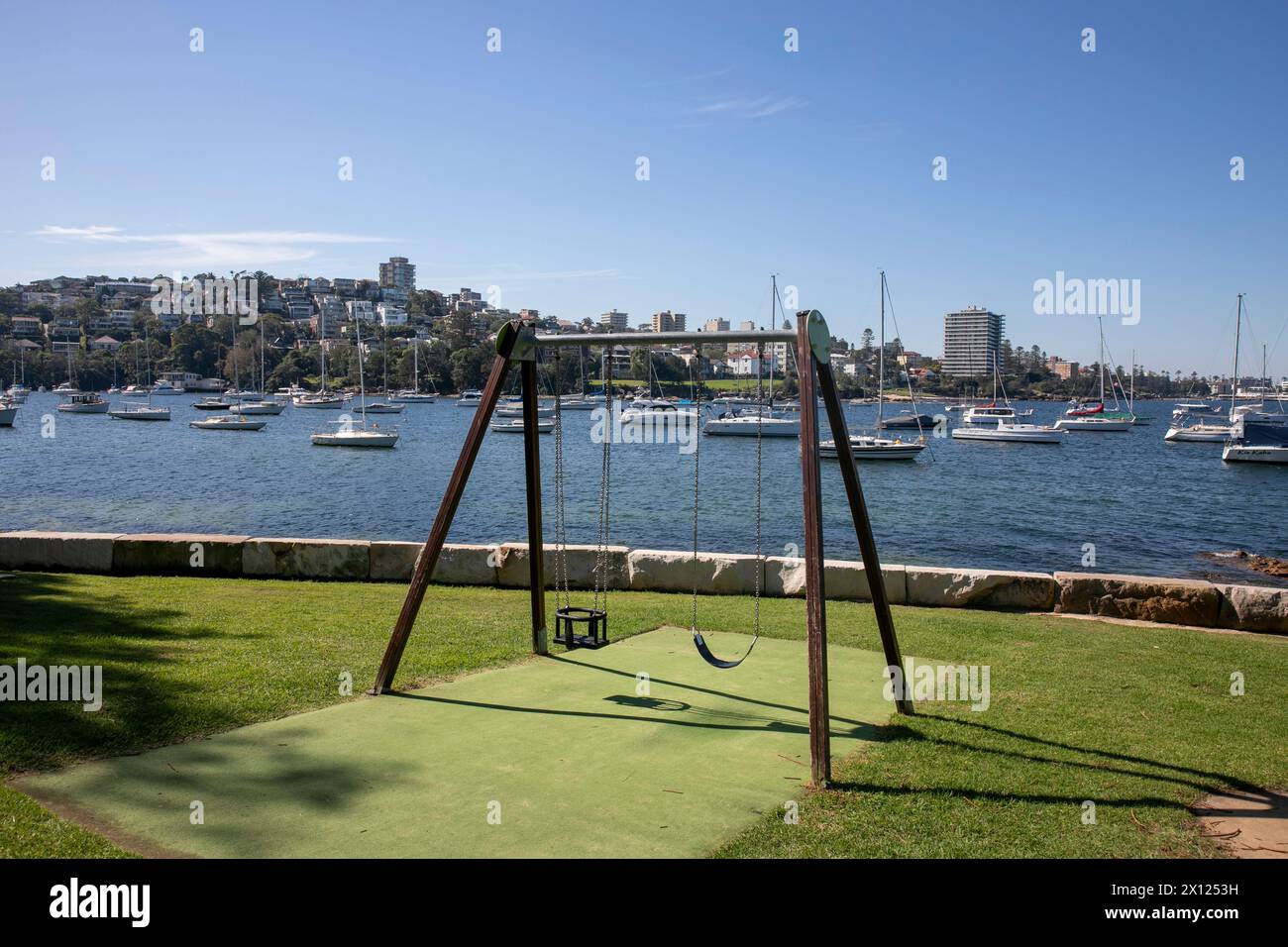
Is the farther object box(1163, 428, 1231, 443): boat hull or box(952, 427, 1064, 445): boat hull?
box(1163, 428, 1231, 443): boat hull

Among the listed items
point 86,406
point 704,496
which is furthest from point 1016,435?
point 86,406

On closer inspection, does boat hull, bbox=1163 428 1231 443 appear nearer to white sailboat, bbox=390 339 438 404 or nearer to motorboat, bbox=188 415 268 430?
motorboat, bbox=188 415 268 430

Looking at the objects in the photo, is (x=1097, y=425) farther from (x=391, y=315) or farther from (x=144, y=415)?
(x=391, y=315)

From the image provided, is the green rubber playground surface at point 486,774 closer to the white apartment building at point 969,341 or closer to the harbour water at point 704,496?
the harbour water at point 704,496

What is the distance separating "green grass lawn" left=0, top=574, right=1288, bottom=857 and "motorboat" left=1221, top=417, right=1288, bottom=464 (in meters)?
63.1

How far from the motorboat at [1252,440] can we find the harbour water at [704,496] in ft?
3.05

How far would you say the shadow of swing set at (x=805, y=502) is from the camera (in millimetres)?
6469

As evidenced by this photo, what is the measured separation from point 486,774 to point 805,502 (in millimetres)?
2825

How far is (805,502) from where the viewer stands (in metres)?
6.59

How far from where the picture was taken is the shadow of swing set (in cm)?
647

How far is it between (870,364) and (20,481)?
12718cm

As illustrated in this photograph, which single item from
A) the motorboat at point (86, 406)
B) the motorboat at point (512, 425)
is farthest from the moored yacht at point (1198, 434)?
the motorboat at point (86, 406)

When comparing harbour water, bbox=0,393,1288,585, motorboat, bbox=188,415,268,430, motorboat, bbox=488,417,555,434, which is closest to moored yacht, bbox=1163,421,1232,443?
harbour water, bbox=0,393,1288,585
